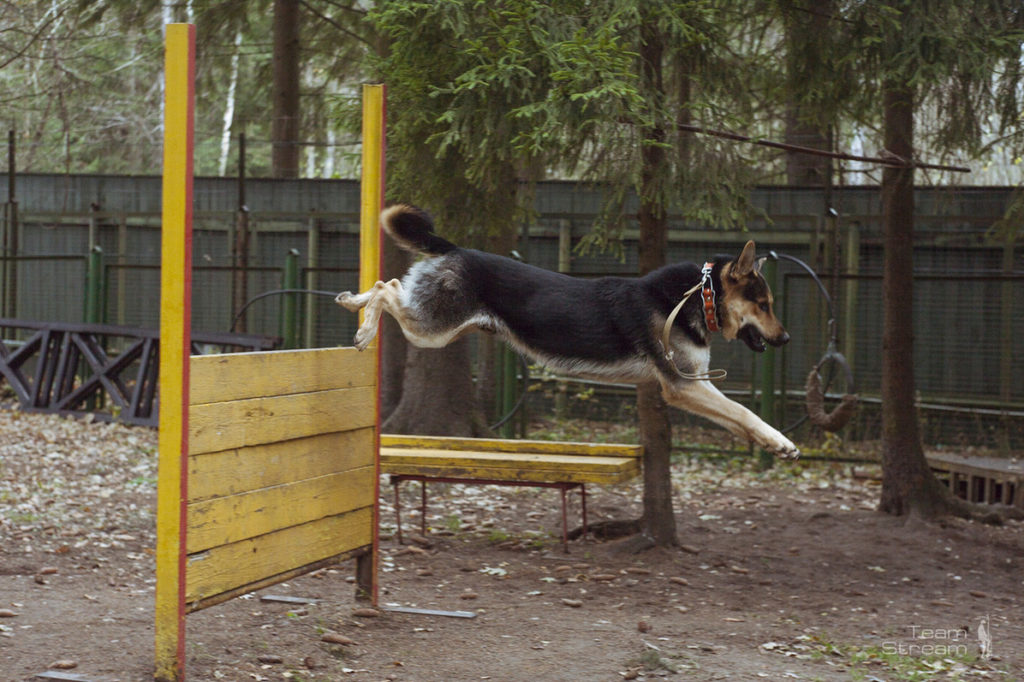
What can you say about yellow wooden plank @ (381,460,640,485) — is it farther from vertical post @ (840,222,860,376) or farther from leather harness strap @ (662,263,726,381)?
vertical post @ (840,222,860,376)

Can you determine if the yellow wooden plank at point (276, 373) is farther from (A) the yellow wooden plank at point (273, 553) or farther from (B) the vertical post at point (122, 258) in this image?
(B) the vertical post at point (122, 258)

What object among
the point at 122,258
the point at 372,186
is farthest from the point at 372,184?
the point at 122,258

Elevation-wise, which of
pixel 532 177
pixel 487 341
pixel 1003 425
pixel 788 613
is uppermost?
pixel 532 177

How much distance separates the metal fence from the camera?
11.5 metres

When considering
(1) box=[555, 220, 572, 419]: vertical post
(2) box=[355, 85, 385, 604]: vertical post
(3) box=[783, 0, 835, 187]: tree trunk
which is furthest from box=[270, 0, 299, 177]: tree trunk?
(2) box=[355, 85, 385, 604]: vertical post

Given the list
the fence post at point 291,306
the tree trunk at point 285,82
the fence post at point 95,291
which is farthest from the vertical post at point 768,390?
the fence post at point 95,291

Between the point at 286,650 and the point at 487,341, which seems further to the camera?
the point at 487,341

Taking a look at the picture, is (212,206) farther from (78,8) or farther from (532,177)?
(532,177)

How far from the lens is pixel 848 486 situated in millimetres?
10281

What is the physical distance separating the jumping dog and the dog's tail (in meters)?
0.08

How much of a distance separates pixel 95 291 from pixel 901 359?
31.4ft

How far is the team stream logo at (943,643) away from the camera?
557 cm

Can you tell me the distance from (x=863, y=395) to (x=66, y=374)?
9244mm

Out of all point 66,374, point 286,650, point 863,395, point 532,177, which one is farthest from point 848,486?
point 66,374
